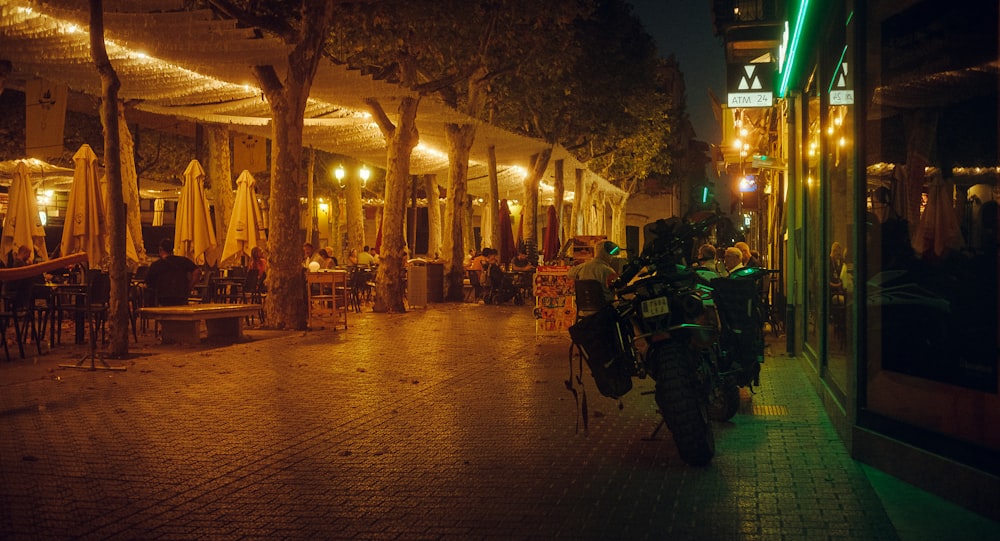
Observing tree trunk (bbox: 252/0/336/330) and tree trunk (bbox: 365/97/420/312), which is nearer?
tree trunk (bbox: 252/0/336/330)

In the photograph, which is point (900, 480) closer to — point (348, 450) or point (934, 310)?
point (934, 310)

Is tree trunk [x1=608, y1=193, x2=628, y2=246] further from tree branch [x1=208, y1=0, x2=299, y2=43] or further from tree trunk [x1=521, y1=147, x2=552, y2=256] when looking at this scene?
tree branch [x1=208, y1=0, x2=299, y2=43]

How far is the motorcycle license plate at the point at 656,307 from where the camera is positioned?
6836 millimetres

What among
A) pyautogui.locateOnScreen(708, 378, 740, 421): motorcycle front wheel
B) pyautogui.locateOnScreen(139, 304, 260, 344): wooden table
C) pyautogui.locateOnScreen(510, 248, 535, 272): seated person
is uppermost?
pyautogui.locateOnScreen(510, 248, 535, 272): seated person

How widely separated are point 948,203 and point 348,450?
5120mm

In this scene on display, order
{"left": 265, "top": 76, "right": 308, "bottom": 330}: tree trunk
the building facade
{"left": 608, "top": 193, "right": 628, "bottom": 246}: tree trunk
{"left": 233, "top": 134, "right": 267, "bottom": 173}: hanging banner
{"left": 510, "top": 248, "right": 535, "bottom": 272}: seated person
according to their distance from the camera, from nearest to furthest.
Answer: the building facade < {"left": 265, "top": 76, "right": 308, "bottom": 330}: tree trunk < {"left": 233, "top": 134, "right": 267, "bottom": 173}: hanging banner < {"left": 510, "top": 248, "right": 535, "bottom": 272}: seated person < {"left": 608, "top": 193, "right": 628, "bottom": 246}: tree trunk

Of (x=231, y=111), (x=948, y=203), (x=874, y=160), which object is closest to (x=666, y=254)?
(x=874, y=160)

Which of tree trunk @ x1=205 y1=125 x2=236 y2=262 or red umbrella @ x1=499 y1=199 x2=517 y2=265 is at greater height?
tree trunk @ x1=205 y1=125 x2=236 y2=262

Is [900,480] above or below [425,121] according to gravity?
below

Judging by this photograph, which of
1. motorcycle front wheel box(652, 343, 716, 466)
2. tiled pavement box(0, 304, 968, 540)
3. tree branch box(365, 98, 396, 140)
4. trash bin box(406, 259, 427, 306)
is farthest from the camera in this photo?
trash bin box(406, 259, 427, 306)

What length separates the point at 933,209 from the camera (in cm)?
784

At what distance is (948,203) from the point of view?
7770 millimetres

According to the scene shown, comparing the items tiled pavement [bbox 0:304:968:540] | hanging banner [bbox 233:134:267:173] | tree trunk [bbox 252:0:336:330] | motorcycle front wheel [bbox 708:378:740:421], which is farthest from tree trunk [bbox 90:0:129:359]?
hanging banner [bbox 233:134:267:173]

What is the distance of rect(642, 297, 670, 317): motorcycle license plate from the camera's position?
6.84m
